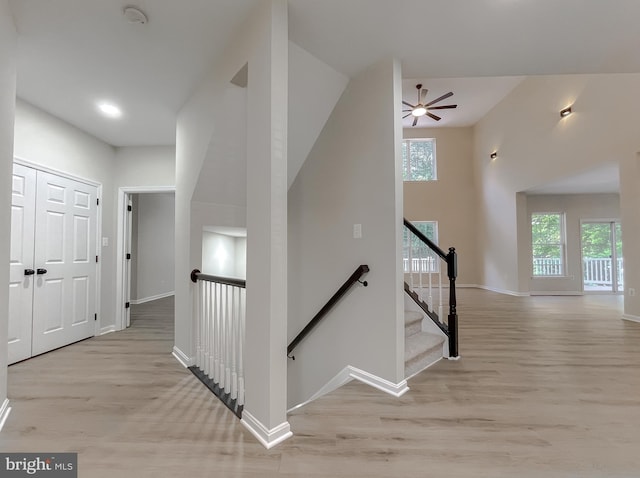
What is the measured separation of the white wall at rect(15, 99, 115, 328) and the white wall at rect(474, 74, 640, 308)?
23.9ft

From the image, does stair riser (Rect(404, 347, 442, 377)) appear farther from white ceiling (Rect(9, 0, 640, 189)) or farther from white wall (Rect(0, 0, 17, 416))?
white wall (Rect(0, 0, 17, 416))

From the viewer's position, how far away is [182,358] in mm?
2695

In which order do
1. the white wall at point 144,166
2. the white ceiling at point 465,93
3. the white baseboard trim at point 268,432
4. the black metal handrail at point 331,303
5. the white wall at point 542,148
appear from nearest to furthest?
the white baseboard trim at point 268,432 < the black metal handrail at point 331,303 < the white wall at point 144,166 < the white wall at point 542,148 < the white ceiling at point 465,93

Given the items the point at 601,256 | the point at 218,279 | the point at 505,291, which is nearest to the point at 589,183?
the point at 601,256

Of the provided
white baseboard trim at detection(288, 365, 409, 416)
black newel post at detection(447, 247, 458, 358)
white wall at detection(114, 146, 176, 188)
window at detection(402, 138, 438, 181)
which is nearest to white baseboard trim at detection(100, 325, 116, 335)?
white wall at detection(114, 146, 176, 188)

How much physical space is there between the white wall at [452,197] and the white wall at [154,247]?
630 centimetres

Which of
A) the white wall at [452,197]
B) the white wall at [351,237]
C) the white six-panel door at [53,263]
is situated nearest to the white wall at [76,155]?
the white six-panel door at [53,263]

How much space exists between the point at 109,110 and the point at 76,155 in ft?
2.92

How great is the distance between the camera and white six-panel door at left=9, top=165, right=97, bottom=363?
2.73 metres

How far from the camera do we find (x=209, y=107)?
92.3 inches

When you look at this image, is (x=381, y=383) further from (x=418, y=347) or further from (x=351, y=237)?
(x=351, y=237)

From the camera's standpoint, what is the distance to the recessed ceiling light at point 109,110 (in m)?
2.85

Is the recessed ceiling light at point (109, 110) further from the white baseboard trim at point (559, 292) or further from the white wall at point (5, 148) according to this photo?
the white baseboard trim at point (559, 292)

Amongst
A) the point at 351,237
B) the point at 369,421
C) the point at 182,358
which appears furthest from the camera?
the point at 182,358
